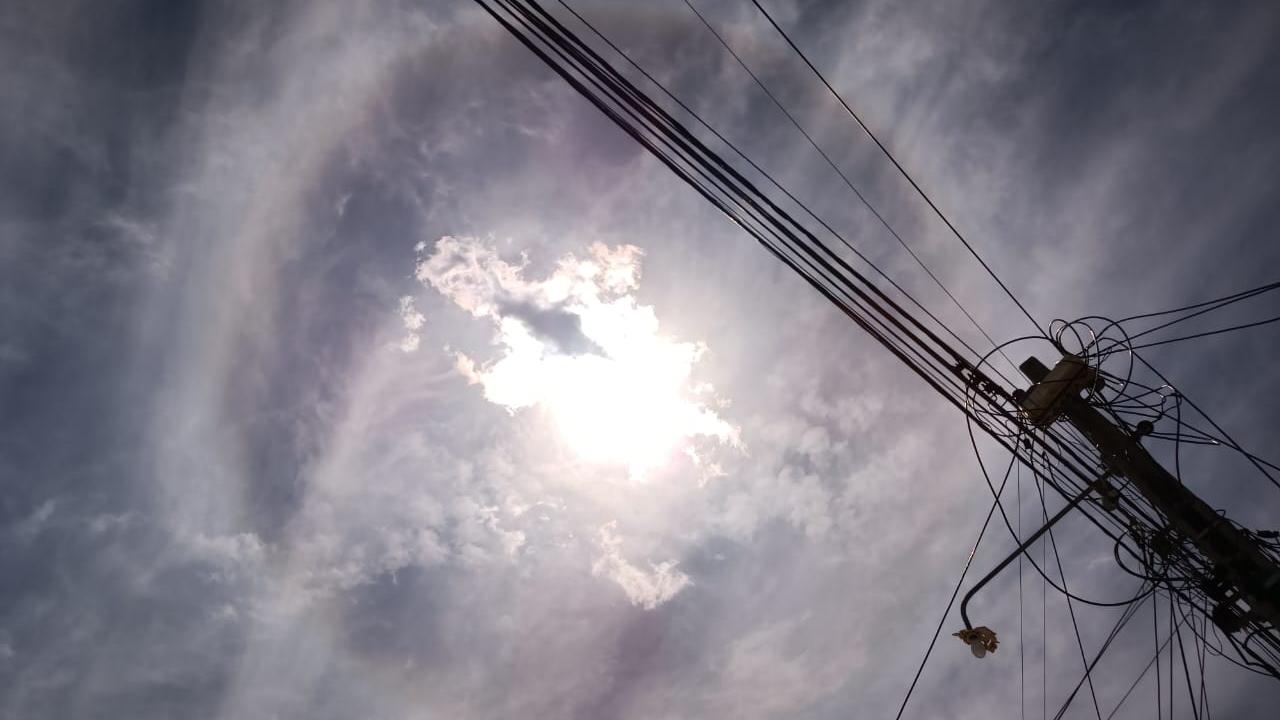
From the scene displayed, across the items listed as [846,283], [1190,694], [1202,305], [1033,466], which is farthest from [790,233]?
[1190,694]

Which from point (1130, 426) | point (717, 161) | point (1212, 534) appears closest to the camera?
point (717, 161)

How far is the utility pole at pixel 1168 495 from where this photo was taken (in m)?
7.91

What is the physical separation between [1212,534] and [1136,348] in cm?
268

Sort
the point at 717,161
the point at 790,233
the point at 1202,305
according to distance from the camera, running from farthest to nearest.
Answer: the point at 1202,305 → the point at 790,233 → the point at 717,161

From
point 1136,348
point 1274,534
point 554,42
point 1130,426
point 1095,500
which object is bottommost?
point 1274,534

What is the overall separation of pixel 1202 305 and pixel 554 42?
11.0 meters

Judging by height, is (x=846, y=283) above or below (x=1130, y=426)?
above

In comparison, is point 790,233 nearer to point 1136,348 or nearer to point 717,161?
point 717,161

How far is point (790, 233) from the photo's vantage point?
6668 mm

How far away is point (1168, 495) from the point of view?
8.34 m

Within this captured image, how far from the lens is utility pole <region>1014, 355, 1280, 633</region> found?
312 inches

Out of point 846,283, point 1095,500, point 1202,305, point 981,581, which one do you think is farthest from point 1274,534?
point 846,283

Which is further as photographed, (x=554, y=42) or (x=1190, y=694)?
(x=1190, y=694)

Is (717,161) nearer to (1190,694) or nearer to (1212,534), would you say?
(1212,534)
